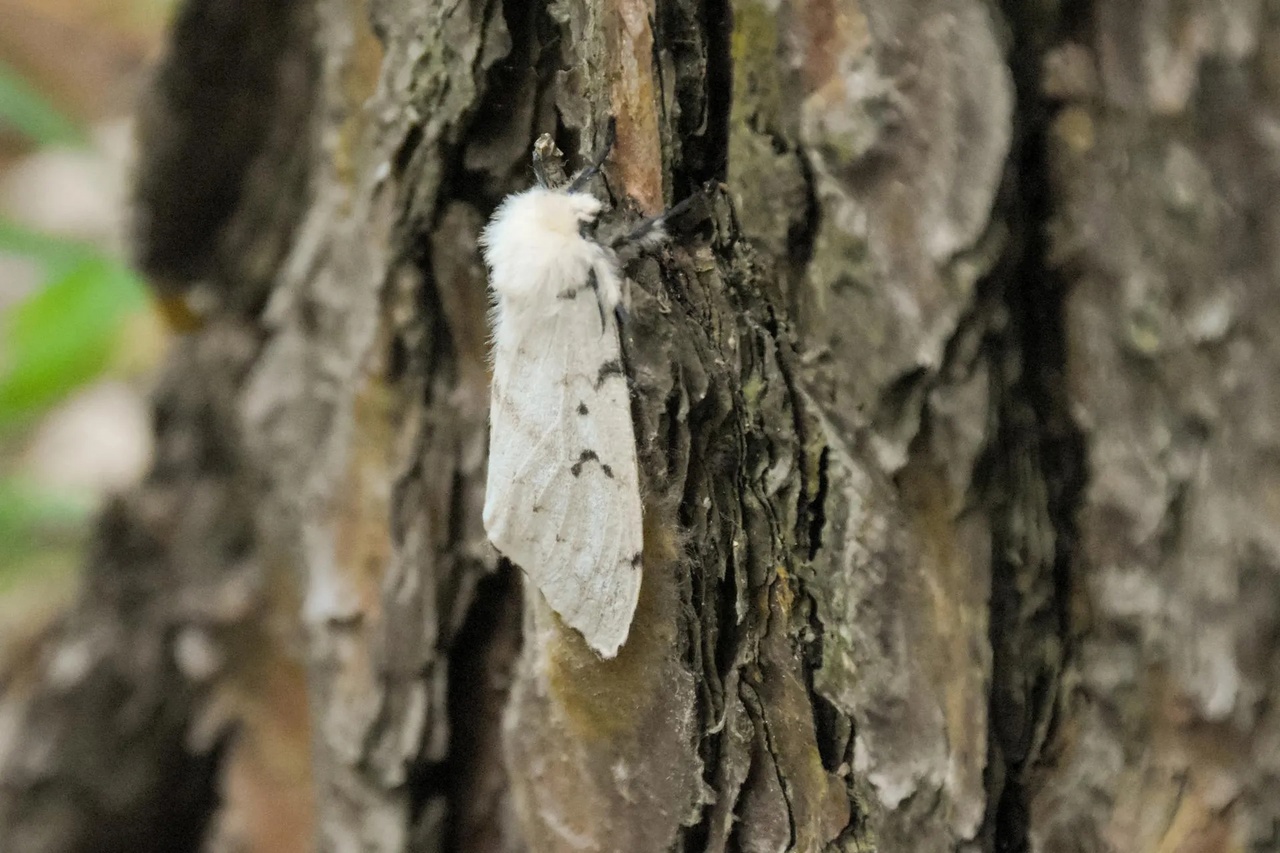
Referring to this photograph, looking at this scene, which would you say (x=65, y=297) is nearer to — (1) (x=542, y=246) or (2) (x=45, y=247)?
(2) (x=45, y=247)

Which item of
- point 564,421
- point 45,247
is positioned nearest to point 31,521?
point 45,247

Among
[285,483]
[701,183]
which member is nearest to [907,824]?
[701,183]

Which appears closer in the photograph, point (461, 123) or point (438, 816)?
point (461, 123)

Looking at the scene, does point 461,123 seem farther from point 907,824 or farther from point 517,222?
point 907,824

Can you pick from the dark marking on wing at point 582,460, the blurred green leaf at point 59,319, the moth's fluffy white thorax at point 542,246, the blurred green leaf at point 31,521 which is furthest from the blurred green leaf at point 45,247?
the dark marking on wing at point 582,460

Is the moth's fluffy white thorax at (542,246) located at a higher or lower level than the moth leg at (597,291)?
higher

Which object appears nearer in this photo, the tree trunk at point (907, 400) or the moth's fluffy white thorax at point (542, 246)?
the tree trunk at point (907, 400)

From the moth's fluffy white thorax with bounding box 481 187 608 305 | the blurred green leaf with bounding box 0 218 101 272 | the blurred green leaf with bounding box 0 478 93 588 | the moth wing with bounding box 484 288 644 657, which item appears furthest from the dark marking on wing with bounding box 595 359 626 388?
the blurred green leaf with bounding box 0 478 93 588

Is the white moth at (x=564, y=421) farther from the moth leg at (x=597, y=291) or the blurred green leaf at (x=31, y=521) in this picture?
the blurred green leaf at (x=31, y=521)
